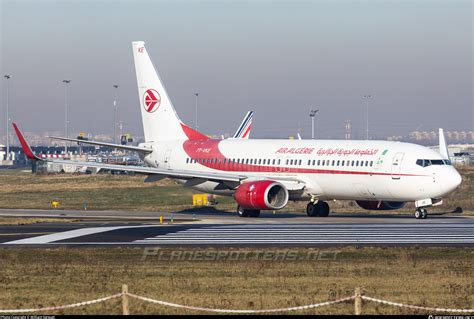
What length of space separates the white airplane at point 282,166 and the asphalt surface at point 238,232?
52.5 inches

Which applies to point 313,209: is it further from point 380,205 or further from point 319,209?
point 380,205

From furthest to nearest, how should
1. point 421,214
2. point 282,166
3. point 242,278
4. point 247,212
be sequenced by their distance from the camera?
point 282,166, point 247,212, point 421,214, point 242,278

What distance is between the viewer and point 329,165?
50719 mm

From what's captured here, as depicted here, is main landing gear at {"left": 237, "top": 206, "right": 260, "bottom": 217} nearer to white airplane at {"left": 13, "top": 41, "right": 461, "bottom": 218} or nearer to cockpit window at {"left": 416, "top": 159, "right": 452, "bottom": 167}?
white airplane at {"left": 13, "top": 41, "right": 461, "bottom": 218}

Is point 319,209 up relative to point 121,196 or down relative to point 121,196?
down

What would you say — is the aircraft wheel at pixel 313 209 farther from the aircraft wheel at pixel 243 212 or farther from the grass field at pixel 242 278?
the grass field at pixel 242 278

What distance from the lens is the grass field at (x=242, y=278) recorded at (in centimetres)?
2153

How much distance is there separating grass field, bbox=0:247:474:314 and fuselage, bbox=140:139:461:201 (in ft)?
52.4

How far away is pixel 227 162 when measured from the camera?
5544 cm

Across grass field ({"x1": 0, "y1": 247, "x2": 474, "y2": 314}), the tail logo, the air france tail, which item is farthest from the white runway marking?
the tail logo

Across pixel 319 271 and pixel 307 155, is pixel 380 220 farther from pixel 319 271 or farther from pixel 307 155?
pixel 319 271

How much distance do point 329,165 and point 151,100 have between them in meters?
14.2

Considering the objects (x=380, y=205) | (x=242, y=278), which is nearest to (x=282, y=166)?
(x=380, y=205)

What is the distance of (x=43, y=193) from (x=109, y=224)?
28.8 meters
